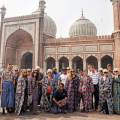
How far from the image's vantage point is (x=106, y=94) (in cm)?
490

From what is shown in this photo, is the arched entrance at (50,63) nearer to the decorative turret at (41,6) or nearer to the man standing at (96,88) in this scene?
the decorative turret at (41,6)

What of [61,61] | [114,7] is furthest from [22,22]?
[114,7]

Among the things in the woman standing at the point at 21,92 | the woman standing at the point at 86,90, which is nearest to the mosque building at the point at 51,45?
the woman standing at the point at 86,90

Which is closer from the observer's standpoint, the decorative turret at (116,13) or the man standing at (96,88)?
the man standing at (96,88)

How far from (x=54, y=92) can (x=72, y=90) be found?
1.41ft

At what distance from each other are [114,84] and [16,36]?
1546 centimetres

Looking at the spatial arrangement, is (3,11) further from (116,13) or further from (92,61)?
(116,13)

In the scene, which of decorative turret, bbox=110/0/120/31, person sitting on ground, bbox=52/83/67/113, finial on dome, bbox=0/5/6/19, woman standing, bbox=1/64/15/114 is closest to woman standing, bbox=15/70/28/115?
woman standing, bbox=1/64/15/114

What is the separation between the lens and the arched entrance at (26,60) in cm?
1922

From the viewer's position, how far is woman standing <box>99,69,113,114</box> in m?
4.84

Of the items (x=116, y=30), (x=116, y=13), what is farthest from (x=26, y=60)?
(x=116, y=13)

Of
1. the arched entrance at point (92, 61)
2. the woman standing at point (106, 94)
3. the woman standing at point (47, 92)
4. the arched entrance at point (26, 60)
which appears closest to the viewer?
the woman standing at point (106, 94)

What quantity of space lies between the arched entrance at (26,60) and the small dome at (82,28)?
455 centimetres

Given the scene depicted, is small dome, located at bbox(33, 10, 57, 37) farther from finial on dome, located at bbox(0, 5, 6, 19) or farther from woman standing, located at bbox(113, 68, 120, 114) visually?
woman standing, located at bbox(113, 68, 120, 114)
